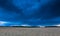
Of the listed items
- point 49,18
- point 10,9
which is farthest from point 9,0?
point 49,18

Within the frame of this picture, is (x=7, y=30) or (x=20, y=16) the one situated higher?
(x=20, y=16)

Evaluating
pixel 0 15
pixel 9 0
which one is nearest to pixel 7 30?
pixel 0 15

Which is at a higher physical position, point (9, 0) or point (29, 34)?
point (9, 0)

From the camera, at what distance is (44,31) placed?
1.00 metres

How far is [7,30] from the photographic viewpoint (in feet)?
3.32

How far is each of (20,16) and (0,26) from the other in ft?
0.63

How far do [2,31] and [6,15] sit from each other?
5.6 inches

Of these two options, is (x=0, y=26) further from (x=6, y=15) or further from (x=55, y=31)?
(x=55, y=31)

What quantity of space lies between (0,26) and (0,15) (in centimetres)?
10

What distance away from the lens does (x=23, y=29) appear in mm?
1013

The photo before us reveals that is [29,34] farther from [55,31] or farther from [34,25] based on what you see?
[55,31]

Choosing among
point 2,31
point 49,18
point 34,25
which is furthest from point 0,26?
point 49,18

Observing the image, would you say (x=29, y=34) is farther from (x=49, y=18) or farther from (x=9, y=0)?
(x=9, y=0)

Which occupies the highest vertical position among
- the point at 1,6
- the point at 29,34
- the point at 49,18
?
the point at 1,6
